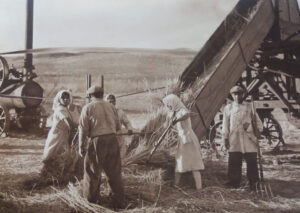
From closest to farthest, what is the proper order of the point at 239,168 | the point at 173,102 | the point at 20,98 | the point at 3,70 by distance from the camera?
the point at 173,102 → the point at 239,168 → the point at 3,70 → the point at 20,98

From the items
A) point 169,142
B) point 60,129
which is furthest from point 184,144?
point 60,129

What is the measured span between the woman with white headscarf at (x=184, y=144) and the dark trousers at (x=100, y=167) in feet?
2.92

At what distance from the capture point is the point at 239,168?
15.7ft

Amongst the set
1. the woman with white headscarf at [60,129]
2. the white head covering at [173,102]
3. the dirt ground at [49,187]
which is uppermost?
the white head covering at [173,102]

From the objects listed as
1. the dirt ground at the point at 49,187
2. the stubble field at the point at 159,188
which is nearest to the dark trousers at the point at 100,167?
the stubble field at the point at 159,188

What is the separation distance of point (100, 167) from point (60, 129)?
1875 mm

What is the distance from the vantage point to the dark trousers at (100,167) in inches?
147

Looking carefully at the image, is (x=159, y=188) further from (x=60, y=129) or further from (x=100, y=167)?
(x=60, y=129)

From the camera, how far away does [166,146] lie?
445 centimetres

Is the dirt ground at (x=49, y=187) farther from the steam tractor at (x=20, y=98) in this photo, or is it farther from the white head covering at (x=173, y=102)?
the steam tractor at (x=20, y=98)

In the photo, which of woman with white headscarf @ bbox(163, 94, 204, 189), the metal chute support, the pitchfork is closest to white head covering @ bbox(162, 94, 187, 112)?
woman with white headscarf @ bbox(163, 94, 204, 189)

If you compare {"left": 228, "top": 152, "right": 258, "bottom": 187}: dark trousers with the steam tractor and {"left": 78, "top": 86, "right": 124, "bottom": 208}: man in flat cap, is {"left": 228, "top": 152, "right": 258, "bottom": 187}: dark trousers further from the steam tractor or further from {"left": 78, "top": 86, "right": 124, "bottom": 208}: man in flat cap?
the steam tractor

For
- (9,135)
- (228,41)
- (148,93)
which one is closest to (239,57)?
(228,41)

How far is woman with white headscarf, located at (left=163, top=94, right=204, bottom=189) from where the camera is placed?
4273 millimetres
